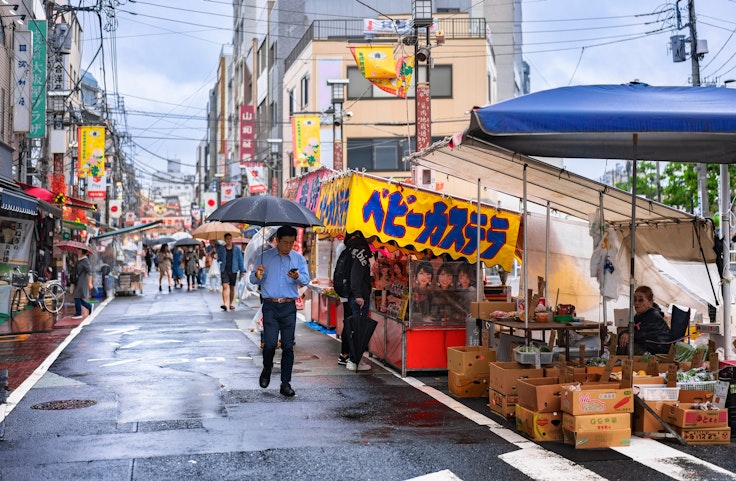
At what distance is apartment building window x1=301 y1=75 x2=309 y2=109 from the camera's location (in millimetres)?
42281

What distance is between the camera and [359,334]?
11.9 m

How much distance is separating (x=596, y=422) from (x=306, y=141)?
24.8 meters

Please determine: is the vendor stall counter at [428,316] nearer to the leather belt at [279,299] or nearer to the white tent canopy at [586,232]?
the white tent canopy at [586,232]

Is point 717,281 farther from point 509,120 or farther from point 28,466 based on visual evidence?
point 28,466

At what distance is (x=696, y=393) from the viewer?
26.4 feet

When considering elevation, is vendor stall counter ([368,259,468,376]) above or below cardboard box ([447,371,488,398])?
above

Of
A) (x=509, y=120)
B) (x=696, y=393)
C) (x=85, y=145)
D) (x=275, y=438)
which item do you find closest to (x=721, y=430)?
(x=696, y=393)

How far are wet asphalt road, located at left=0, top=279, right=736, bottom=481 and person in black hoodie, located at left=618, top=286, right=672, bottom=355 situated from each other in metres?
2.14

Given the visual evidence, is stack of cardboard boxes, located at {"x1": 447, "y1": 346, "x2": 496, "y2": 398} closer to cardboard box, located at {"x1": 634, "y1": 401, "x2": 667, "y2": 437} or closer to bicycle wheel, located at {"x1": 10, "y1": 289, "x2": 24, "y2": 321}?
cardboard box, located at {"x1": 634, "y1": 401, "x2": 667, "y2": 437}

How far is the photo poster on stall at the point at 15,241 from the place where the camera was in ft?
75.2

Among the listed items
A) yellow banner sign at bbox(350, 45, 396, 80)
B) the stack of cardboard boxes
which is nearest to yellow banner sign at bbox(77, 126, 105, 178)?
yellow banner sign at bbox(350, 45, 396, 80)

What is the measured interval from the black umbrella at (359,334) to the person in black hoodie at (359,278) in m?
0.10

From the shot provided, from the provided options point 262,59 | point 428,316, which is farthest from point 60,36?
point 262,59

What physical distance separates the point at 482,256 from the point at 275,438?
5.46 metres
